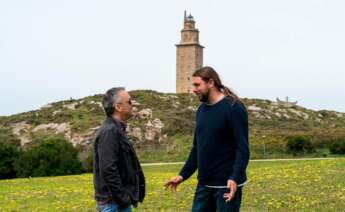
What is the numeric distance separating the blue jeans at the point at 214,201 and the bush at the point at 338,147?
130 ft

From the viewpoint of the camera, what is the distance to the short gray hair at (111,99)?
7012 mm

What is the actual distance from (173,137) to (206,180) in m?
53.8

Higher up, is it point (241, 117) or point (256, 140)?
point (241, 117)

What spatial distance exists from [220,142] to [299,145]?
40759 millimetres

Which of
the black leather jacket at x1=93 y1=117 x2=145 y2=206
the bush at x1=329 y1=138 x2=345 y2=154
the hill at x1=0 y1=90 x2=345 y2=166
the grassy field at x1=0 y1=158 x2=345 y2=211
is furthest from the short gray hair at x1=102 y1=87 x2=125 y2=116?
the bush at x1=329 y1=138 x2=345 y2=154

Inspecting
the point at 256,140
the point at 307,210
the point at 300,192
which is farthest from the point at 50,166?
the point at 307,210

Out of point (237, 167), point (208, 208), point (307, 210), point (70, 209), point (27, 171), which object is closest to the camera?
point (237, 167)

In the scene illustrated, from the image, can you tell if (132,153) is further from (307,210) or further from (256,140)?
(256,140)

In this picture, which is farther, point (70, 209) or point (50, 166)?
point (50, 166)

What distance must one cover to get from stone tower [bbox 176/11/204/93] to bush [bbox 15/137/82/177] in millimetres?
52561

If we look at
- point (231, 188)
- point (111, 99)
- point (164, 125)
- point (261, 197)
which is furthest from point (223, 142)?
point (164, 125)

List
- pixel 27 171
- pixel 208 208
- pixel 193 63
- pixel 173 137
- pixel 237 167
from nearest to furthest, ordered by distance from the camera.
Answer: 1. pixel 237 167
2. pixel 208 208
3. pixel 27 171
4. pixel 173 137
5. pixel 193 63

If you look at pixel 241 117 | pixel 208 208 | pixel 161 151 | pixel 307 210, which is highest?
pixel 241 117

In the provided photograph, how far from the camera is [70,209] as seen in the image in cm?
1475
